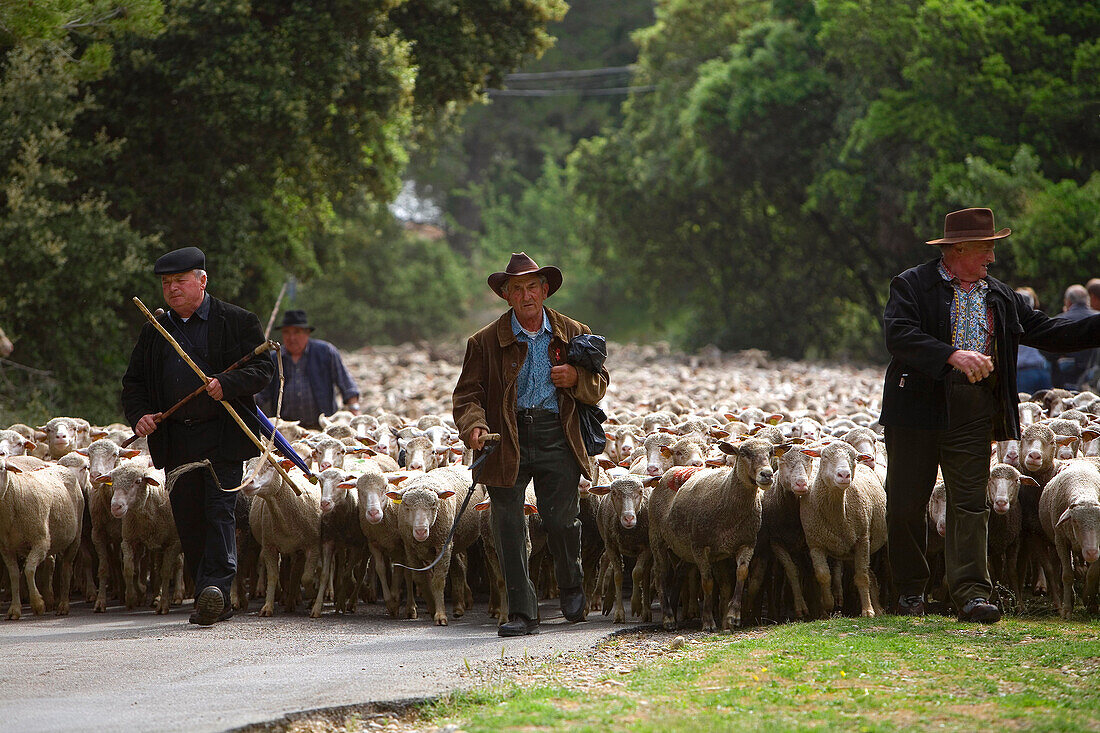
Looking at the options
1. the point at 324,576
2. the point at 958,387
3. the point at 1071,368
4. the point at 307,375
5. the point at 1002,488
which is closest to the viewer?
the point at 958,387

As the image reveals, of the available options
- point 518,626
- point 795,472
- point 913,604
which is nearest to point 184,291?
point 518,626

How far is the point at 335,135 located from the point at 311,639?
14.3m

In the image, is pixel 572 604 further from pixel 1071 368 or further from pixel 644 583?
pixel 1071 368

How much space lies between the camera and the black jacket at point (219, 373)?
8367mm

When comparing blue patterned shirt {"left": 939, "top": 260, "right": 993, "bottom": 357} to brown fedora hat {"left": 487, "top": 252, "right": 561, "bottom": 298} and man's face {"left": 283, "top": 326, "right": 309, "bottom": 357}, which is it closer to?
brown fedora hat {"left": 487, "top": 252, "right": 561, "bottom": 298}

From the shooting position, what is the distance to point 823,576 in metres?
8.41

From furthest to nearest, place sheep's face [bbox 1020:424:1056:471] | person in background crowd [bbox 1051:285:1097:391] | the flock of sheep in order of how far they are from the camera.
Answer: person in background crowd [bbox 1051:285:1097:391], sheep's face [bbox 1020:424:1056:471], the flock of sheep

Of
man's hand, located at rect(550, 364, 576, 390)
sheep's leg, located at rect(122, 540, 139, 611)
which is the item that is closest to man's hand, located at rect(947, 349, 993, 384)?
man's hand, located at rect(550, 364, 576, 390)

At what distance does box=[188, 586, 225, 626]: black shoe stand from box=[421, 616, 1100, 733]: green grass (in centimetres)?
242

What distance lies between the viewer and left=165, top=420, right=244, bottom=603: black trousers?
8.28 m

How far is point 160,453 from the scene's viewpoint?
842cm

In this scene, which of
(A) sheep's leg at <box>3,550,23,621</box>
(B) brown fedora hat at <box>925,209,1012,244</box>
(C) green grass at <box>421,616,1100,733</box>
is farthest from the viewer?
(A) sheep's leg at <box>3,550,23,621</box>

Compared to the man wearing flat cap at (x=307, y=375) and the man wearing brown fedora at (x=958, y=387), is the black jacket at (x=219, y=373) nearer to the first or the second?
the man wearing brown fedora at (x=958, y=387)

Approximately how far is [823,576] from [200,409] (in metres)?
4.03
